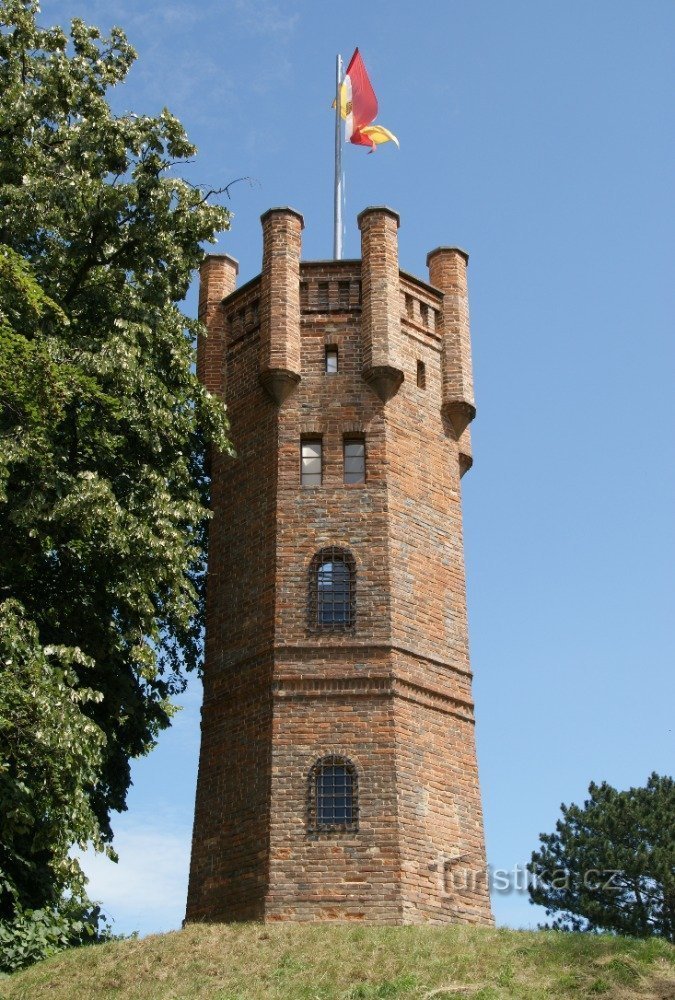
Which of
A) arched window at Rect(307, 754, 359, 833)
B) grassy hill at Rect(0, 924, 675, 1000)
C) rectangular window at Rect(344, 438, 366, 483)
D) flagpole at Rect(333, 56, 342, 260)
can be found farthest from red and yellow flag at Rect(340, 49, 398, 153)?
grassy hill at Rect(0, 924, 675, 1000)

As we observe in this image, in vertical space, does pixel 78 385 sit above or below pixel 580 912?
above

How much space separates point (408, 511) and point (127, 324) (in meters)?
5.45

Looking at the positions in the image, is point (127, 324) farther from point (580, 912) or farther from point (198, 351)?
point (580, 912)

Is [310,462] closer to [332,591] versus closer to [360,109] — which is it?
[332,591]

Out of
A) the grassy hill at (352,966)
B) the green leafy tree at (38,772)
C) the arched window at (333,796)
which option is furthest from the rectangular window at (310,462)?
the grassy hill at (352,966)

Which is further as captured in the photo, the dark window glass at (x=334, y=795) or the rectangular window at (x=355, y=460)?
the rectangular window at (x=355, y=460)

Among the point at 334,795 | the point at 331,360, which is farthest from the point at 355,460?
the point at 334,795

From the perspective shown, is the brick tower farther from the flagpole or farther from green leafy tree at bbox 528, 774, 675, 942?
green leafy tree at bbox 528, 774, 675, 942

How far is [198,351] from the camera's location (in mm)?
23500

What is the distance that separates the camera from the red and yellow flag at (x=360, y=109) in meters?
25.2

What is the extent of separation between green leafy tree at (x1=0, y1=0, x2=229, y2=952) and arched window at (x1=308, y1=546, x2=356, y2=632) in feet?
6.39

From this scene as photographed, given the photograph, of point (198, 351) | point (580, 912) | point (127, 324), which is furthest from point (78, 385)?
point (580, 912)

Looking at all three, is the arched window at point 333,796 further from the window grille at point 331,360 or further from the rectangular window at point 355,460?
the window grille at point 331,360

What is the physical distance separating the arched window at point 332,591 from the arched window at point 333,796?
2136 millimetres
